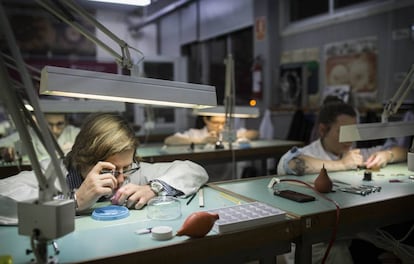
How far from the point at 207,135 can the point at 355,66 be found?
1684mm

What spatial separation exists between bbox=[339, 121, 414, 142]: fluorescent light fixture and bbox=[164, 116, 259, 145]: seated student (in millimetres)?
1737

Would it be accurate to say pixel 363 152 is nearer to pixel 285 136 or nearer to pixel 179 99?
pixel 179 99

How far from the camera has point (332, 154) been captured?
211 centimetres

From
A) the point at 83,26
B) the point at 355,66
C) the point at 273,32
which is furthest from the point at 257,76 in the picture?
the point at 83,26

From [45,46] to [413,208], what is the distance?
5.95 metres

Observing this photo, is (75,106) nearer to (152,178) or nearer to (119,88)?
(152,178)

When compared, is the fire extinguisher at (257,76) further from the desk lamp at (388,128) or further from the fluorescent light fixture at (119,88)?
the fluorescent light fixture at (119,88)

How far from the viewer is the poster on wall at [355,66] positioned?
3.58 m

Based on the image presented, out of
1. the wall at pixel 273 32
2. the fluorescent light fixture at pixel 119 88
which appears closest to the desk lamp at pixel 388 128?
the fluorescent light fixture at pixel 119 88

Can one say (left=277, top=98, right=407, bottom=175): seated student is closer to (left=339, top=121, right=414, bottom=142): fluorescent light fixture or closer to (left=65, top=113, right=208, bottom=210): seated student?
(left=339, top=121, right=414, bottom=142): fluorescent light fixture

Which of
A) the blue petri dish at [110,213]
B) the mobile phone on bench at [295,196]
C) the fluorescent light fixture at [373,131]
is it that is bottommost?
the blue petri dish at [110,213]

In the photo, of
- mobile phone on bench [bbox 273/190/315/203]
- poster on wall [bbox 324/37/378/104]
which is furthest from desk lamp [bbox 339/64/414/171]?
poster on wall [bbox 324/37/378/104]

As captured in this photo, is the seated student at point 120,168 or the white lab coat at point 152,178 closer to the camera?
the white lab coat at point 152,178

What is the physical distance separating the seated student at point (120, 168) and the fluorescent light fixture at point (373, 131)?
2.13 feet
